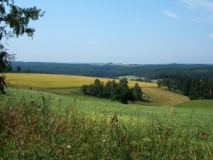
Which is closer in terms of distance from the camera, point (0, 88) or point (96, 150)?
point (96, 150)

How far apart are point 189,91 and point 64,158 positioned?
117157 mm

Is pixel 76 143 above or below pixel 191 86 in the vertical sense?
above

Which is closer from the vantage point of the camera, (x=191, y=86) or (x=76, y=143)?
(x=76, y=143)

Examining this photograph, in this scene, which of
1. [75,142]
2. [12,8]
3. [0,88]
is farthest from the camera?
[12,8]

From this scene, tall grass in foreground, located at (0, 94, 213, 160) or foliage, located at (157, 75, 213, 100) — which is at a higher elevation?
tall grass in foreground, located at (0, 94, 213, 160)

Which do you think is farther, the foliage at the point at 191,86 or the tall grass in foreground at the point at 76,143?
the foliage at the point at 191,86

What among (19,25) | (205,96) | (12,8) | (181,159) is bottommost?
(205,96)

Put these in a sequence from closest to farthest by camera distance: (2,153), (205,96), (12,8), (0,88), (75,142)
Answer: (2,153) < (75,142) < (0,88) < (12,8) < (205,96)

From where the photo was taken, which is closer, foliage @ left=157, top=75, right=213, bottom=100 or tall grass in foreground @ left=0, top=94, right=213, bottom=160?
tall grass in foreground @ left=0, top=94, right=213, bottom=160

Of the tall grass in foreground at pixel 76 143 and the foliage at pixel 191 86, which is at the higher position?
the tall grass in foreground at pixel 76 143

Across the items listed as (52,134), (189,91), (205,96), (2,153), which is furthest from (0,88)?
(189,91)

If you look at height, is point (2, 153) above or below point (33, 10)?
below

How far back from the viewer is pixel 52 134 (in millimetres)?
3982

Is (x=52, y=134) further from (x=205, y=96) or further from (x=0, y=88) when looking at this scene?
(x=205, y=96)
